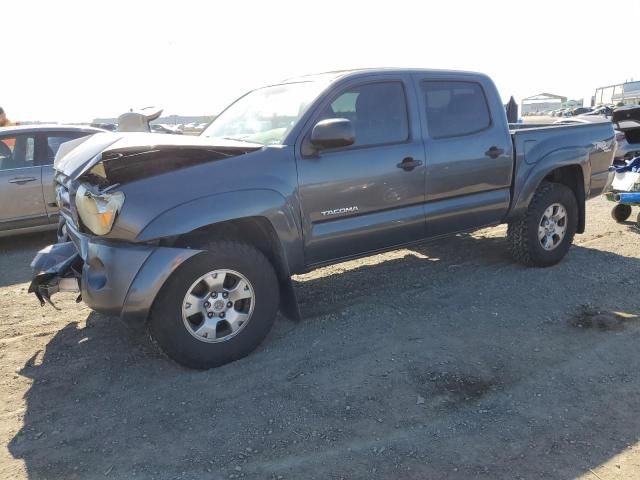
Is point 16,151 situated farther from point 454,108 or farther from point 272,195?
point 454,108

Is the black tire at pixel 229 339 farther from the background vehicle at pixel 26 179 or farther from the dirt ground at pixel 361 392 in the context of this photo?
the background vehicle at pixel 26 179

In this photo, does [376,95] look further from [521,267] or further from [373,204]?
[521,267]

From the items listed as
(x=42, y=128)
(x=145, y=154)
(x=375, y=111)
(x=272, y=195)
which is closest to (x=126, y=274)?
(x=145, y=154)

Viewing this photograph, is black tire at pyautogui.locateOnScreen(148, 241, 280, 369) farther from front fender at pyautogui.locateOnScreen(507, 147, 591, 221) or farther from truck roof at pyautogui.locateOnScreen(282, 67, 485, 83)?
front fender at pyautogui.locateOnScreen(507, 147, 591, 221)

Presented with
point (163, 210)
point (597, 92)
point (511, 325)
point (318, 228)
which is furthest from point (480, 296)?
point (597, 92)

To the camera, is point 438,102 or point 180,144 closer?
point 180,144

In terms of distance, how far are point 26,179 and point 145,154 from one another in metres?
4.27

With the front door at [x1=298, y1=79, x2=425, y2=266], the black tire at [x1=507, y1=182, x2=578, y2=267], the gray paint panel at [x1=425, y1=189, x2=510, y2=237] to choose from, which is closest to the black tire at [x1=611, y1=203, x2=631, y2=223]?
the black tire at [x1=507, y1=182, x2=578, y2=267]

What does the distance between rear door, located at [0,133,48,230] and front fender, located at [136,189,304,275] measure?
4.32 m

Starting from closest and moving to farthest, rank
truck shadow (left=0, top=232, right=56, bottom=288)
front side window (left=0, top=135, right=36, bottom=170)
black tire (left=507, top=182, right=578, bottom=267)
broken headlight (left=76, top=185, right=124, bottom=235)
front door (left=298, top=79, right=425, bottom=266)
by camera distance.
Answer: broken headlight (left=76, top=185, right=124, bottom=235) → front door (left=298, top=79, right=425, bottom=266) → black tire (left=507, top=182, right=578, bottom=267) → truck shadow (left=0, top=232, right=56, bottom=288) → front side window (left=0, top=135, right=36, bottom=170)

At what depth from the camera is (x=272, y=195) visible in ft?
11.6

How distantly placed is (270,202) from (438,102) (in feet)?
6.44

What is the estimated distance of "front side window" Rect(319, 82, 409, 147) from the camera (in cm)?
401

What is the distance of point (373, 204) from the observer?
4.06m
